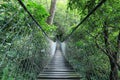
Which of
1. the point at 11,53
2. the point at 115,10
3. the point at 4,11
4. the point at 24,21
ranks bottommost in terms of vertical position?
the point at 11,53

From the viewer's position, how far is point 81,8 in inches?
137

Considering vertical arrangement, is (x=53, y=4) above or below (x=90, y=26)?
above

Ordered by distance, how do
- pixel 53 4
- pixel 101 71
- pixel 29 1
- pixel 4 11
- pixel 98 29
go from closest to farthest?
pixel 4 11, pixel 101 71, pixel 29 1, pixel 98 29, pixel 53 4

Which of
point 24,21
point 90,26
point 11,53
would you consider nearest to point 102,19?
point 90,26

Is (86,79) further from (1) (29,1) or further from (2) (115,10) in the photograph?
(1) (29,1)

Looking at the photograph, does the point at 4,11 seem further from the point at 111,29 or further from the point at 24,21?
the point at 111,29

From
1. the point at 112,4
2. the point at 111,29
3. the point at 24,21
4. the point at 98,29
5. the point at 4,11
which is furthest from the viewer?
the point at 111,29

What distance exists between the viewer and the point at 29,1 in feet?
9.28

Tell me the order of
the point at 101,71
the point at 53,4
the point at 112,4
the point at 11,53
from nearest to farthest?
the point at 11,53, the point at 101,71, the point at 112,4, the point at 53,4

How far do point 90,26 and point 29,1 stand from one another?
1148 millimetres

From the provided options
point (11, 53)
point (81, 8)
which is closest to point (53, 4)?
point (81, 8)

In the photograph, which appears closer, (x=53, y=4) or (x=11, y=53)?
(x=11, y=53)

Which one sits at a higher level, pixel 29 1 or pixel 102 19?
pixel 29 1

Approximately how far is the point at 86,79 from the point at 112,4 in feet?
4.34
